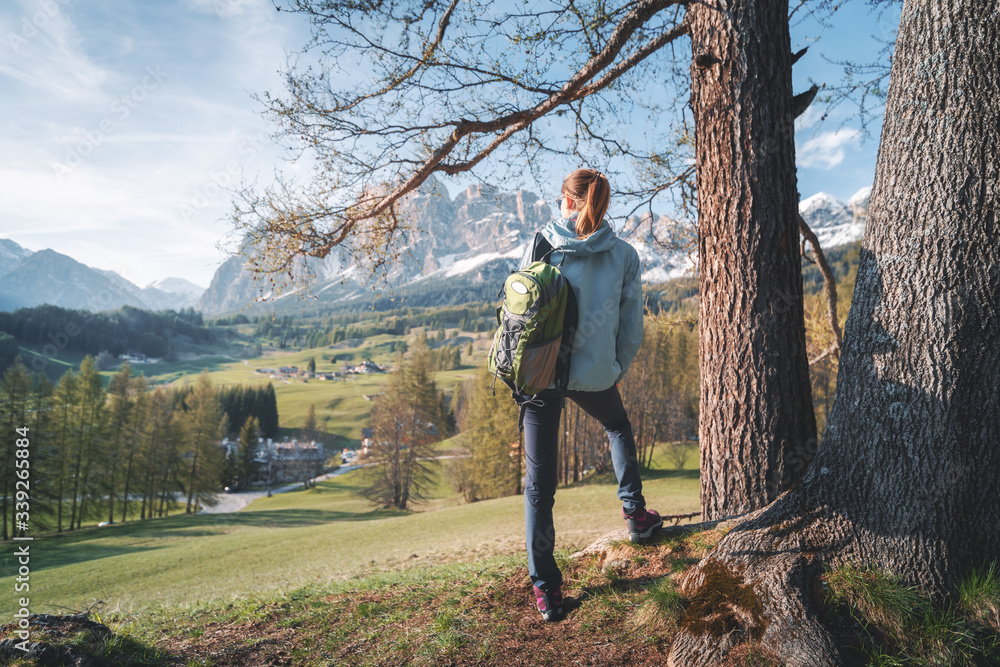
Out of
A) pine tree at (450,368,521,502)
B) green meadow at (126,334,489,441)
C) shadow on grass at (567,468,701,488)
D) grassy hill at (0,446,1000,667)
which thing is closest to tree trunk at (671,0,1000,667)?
grassy hill at (0,446,1000,667)

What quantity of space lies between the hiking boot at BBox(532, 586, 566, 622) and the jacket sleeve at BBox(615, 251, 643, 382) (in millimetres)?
1347

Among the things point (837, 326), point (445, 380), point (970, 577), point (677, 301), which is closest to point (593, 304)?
point (970, 577)

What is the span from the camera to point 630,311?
10.1 feet

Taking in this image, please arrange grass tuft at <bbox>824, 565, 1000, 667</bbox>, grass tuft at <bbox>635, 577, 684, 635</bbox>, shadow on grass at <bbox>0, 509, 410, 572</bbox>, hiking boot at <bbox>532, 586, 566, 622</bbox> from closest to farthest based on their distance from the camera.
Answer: grass tuft at <bbox>824, 565, 1000, 667</bbox>
grass tuft at <bbox>635, 577, 684, 635</bbox>
hiking boot at <bbox>532, 586, 566, 622</bbox>
shadow on grass at <bbox>0, 509, 410, 572</bbox>

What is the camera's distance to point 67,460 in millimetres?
26453

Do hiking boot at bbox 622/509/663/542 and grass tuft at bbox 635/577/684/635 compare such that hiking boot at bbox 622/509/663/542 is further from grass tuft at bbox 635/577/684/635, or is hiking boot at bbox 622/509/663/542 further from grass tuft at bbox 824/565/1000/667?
grass tuft at bbox 824/565/1000/667

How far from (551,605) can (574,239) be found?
7.15 feet

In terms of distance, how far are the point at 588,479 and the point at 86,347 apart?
580ft

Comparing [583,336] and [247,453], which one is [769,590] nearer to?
[583,336]

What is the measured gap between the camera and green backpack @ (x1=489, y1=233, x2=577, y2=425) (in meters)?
2.72

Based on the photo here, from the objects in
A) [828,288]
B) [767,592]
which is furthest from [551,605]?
[828,288]

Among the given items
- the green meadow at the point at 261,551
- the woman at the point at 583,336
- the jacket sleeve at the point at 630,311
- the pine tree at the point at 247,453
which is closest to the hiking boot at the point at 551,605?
the woman at the point at 583,336

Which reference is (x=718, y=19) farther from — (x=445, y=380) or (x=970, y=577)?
(x=445, y=380)

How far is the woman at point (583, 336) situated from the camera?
9.53 feet
